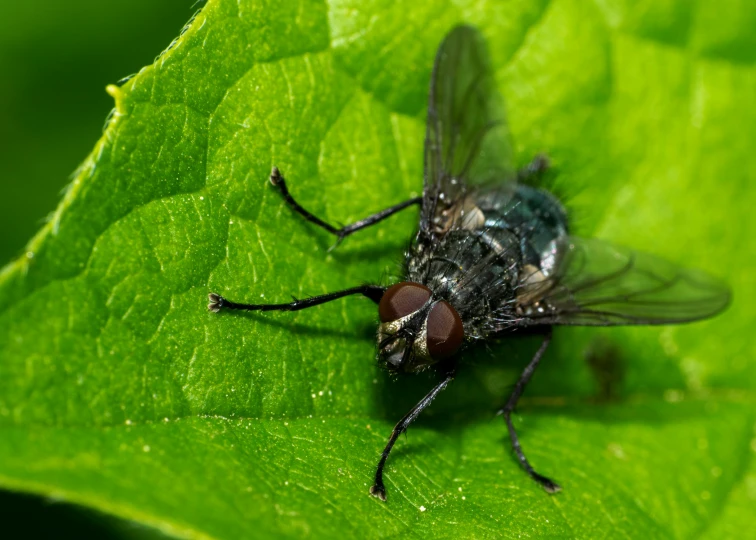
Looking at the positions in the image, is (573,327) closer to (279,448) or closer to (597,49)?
(597,49)

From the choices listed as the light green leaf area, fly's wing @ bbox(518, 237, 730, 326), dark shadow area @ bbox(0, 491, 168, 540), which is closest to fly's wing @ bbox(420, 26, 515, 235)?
the light green leaf area

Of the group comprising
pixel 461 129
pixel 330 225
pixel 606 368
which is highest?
pixel 330 225

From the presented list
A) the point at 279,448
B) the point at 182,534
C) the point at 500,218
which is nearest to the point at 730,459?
the point at 500,218

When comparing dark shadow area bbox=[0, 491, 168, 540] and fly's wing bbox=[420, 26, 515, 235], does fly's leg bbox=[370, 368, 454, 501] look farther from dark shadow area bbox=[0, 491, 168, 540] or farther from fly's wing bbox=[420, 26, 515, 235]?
dark shadow area bbox=[0, 491, 168, 540]

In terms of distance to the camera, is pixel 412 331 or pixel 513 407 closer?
pixel 412 331

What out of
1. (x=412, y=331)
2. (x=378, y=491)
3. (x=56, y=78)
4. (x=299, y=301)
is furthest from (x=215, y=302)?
A: (x=56, y=78)

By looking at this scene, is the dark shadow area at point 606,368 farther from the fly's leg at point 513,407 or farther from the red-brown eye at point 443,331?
the red-brown eye at point 443,331

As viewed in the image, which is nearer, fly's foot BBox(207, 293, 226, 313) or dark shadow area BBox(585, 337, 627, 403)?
fly's foot BBox(207, 293, 226, 313)

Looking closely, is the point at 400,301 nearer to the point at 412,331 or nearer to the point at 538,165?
the point at 412,331
